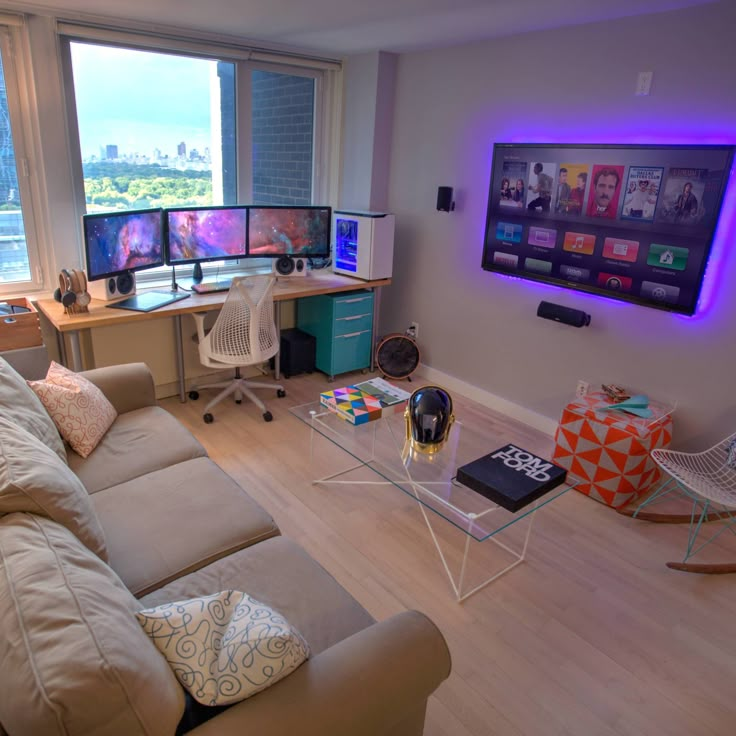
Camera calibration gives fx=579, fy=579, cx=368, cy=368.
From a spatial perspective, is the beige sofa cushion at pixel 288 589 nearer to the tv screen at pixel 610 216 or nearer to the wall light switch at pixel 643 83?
the tv screen at pixel 610 216

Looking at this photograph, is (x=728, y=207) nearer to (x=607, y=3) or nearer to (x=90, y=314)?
(x=607, y=3)

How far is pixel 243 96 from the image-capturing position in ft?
12.9

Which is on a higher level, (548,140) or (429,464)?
(548,140)

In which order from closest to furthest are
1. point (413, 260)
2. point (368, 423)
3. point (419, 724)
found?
1. point (419, 724)
2. point (368, 423)
3. point (413, 260)

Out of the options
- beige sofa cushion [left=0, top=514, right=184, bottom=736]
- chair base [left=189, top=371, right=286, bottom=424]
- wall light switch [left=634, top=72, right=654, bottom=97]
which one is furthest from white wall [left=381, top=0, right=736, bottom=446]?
beige sofa cushion [left=0, top=514, right=184, bottom=736]

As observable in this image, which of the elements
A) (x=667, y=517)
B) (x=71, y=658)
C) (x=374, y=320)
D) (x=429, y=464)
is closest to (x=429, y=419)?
(x=429, y=464)

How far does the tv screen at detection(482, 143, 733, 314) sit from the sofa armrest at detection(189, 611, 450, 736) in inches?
91.1

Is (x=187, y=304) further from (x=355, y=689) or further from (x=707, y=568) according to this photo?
(x=707, y=568)

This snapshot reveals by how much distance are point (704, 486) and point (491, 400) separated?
1.61 metres

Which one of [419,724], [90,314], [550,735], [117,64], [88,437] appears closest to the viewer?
[419,724]

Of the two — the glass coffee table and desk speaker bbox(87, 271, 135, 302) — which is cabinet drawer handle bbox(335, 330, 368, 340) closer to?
the glass coffee table

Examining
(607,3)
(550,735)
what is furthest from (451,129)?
(550,735)

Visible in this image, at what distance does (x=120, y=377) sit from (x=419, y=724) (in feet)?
6.13

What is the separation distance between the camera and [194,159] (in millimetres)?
3924
